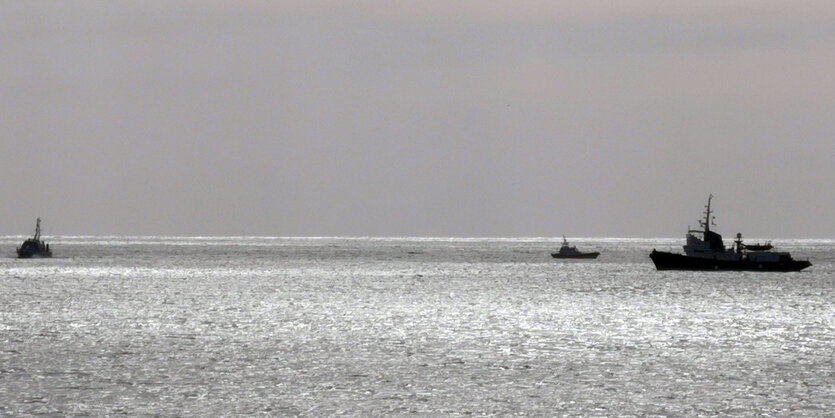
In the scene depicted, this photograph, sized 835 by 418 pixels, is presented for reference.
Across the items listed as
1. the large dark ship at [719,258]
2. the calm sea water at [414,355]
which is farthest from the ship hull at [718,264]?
the calm sea water at [414,355]

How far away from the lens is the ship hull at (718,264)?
185m

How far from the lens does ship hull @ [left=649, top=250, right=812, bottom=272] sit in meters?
185

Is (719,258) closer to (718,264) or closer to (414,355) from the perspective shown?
(718,264)

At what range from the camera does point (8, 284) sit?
16538 centimetres

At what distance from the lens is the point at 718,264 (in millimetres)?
186375

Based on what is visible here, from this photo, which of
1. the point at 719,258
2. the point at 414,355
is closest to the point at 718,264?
the point at 719,258

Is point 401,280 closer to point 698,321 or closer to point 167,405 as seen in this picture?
point 698,321

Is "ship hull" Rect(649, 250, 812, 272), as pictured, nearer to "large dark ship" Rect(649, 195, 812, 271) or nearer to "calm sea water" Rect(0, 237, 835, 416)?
"large dark ship" Rect(649, 195, 812, 271)

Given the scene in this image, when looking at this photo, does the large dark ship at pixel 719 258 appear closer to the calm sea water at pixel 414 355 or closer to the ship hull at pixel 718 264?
the ship hull at pixel 718 264

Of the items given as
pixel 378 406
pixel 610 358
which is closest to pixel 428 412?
pixel 378 406

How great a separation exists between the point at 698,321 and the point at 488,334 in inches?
879

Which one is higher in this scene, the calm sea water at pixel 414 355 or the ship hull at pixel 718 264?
the ship hull at pixel 718 264

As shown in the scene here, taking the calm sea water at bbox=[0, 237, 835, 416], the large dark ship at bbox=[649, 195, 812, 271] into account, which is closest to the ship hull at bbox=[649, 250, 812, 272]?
the large dark ship at bbox=[649, 195, 812, 271]

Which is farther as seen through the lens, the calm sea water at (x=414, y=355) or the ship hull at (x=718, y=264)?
the ship hull at (x=718, y=264)
